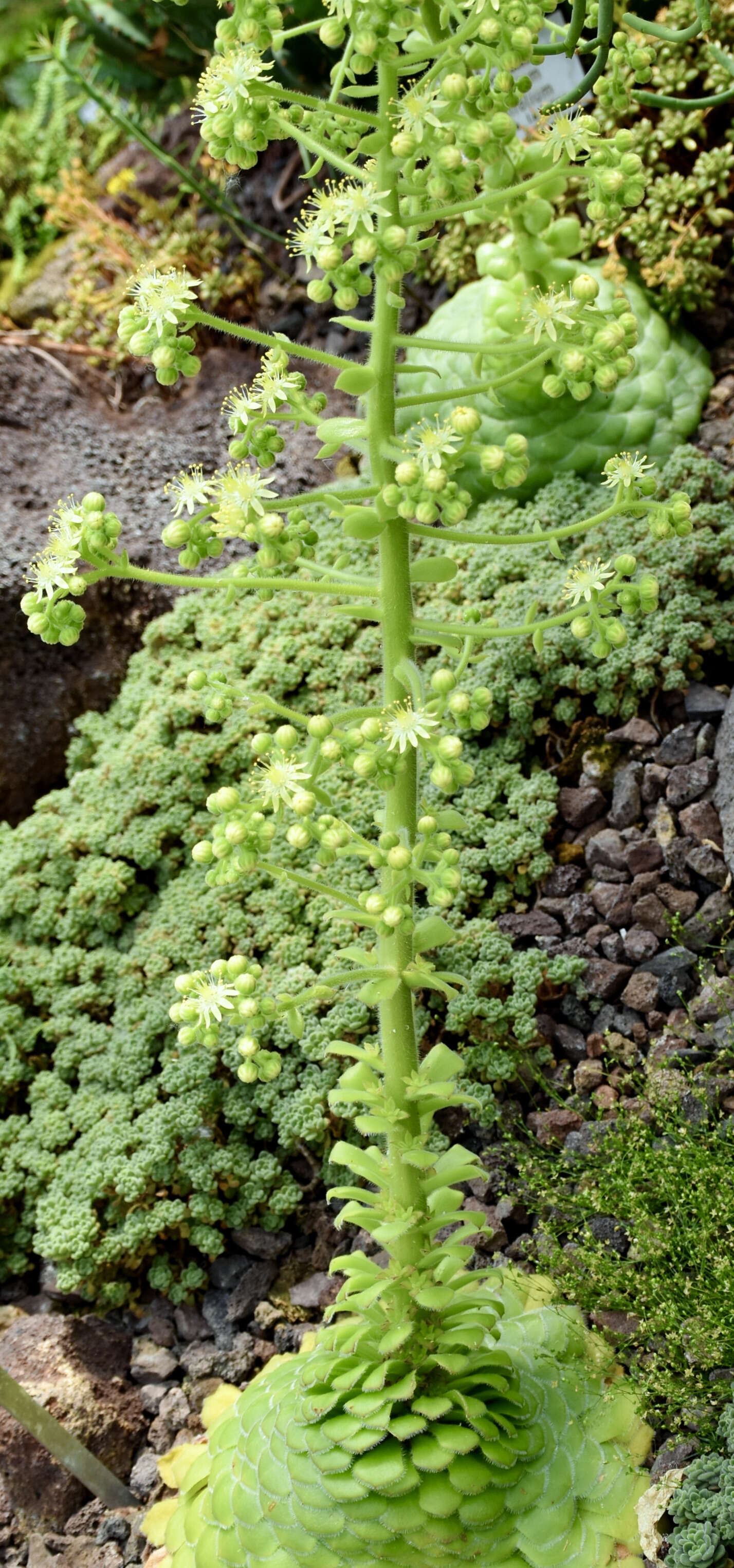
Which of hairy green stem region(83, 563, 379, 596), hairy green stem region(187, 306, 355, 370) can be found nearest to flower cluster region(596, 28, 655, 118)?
hairy green stem region(187, 306, 355, 370)

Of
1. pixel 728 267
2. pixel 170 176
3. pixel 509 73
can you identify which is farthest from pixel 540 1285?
pixel 170 176

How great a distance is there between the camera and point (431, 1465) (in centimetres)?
170

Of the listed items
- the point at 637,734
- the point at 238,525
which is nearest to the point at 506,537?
the point at 238,525

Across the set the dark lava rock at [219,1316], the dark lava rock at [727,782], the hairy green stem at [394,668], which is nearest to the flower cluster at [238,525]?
the hairy green stem at [394,668]

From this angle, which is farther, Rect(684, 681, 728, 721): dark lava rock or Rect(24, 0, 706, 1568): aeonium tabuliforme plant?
Rect(684, 681, 728, 721): dark lava rock

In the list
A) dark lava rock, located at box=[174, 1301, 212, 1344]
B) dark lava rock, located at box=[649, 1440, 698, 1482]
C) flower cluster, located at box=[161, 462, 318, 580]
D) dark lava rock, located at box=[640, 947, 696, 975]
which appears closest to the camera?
flower cluster, located at box=[161, 462, 318, 580]

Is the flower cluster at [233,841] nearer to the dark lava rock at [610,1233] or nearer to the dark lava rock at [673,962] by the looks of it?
the dark lava rock at [610,1233]

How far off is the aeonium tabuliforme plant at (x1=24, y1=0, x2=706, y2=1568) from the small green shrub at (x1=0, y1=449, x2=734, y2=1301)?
58cm

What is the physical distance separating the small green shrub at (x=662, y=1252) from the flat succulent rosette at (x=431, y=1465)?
10cm

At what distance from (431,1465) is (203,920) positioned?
139cm

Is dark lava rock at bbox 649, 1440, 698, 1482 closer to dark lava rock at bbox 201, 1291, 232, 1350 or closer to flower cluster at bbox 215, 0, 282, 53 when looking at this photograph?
dark lava rock at bbox 201, 1291, 232, 1350

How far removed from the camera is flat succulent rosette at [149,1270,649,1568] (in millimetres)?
1728

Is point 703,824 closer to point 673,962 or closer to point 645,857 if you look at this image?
point 645,857

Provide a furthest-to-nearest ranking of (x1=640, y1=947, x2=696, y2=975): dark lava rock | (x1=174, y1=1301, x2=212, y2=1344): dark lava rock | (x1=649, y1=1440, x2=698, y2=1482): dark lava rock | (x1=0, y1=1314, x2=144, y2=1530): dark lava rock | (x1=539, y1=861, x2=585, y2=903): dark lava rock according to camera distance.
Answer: (x1=539, y1=861, x2=585, y2=903): dark lava rock
(x1=174, y1=1301, x2=212, y2=1344): dark lava rock
(x1=640, y1=947, x2=696, y2=975): dark lava rock
(x1=0, y1=1314, x2=144, y2=1530): dark lava rock
(x1=649, y1=1440, x2=698, y2=1482): dark lava rock
